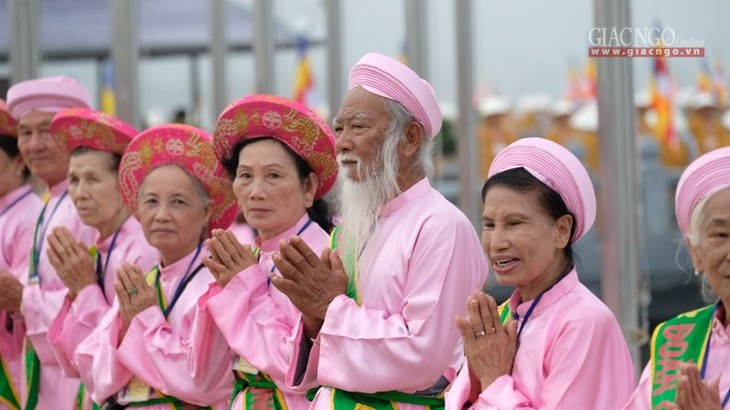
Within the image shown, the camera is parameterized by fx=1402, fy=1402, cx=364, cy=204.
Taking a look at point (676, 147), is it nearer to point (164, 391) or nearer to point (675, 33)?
point (675, 33)

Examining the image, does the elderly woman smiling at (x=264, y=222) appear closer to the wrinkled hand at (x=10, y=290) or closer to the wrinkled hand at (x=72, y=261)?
the wrinkled hand at (x=72, y=261)

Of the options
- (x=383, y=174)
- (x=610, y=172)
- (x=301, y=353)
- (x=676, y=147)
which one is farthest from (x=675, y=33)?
(x=676, y=147)

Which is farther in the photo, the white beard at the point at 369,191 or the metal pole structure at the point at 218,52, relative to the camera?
the metal pole structure at the point at 218,52

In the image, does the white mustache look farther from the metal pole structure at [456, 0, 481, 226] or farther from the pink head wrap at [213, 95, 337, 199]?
the metal pole structure at [456, 0, 481, 226]

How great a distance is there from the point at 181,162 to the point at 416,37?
2071 mm

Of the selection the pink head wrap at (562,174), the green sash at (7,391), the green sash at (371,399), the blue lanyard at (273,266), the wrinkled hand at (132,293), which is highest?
the pink head wrap at (562,174)

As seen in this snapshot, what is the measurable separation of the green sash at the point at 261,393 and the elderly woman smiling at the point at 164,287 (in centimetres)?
19

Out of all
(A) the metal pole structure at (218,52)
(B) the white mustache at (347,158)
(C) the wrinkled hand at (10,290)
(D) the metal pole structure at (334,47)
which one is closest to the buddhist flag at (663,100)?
(B) the white mustache at (347,158)

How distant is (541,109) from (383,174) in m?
8.62

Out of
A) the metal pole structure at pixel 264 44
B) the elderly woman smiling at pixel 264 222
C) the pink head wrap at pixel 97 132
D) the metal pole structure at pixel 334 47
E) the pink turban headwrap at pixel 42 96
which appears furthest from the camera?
the metal pole structure at pixel 264 44

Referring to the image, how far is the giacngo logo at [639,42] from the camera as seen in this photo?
4988mm

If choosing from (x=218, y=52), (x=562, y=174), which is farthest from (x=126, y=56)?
(x=562, y=174)

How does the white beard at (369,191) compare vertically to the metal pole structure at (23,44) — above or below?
below

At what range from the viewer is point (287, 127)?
181 inches
